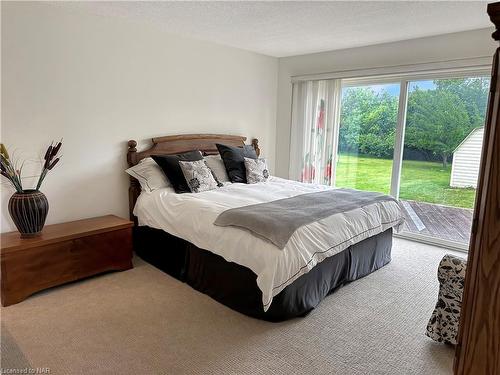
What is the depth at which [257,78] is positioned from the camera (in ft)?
16.1

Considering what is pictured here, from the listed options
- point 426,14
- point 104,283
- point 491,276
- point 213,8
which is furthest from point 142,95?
point 491,276

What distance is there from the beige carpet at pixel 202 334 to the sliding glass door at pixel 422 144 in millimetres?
1502

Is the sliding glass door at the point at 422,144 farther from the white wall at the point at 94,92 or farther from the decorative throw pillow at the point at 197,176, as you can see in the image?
the decorative throw pillow at the point at 197,176

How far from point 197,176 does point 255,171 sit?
0.83m

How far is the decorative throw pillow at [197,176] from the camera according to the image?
344cm

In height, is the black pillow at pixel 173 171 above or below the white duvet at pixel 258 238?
above

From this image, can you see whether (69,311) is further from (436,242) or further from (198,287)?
(436,242)

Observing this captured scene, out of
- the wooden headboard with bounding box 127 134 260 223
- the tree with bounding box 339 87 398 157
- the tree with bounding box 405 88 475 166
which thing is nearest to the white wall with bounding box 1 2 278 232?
the wooden headboard with bounding box 127 134 260 223

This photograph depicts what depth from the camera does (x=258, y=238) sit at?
2326mm

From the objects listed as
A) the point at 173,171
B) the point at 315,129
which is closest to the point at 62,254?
the point at 173,171

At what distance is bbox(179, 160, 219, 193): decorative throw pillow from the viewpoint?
3.44m

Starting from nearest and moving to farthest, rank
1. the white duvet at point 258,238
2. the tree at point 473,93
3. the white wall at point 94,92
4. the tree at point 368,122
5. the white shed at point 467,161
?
the white duvet at point 258,238 → the white wall at point 94,92 → the tree at point 473,93 → the white shed at point 467,161 → the tree at point 368,122

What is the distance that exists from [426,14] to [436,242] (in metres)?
2.51

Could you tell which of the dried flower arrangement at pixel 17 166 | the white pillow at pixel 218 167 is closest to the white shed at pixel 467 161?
the white pillow at pixel 218 167
